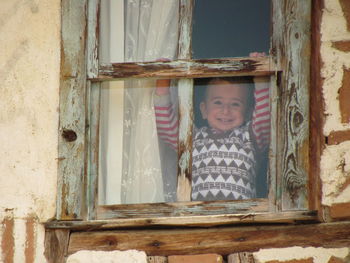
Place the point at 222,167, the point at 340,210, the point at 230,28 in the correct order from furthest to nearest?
→ 1. the point at 230,28
2. the point at 222,167
3. the point at 340,210

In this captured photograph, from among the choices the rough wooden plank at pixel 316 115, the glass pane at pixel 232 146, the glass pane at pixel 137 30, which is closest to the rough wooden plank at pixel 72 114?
the glass pane at pixel 137 30

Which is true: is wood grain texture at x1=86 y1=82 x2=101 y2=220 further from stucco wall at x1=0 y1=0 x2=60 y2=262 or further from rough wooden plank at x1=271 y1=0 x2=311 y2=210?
rough wooden plank at x1=271 y1=0 x2=311 y2=210

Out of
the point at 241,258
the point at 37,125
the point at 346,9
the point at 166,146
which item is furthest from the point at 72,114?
the point at 346,9

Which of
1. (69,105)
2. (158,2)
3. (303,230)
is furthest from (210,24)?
(303,230)

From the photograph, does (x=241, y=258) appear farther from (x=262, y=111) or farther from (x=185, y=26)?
(x=185, y=26)

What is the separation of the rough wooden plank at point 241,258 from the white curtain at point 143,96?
387 millimetres

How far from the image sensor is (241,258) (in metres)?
2.92

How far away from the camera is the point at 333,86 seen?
2.92m

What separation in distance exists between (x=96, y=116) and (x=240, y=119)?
1.92 feet

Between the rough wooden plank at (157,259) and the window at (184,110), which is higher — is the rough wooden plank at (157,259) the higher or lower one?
the lower one

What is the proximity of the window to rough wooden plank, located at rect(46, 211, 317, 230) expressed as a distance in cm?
3

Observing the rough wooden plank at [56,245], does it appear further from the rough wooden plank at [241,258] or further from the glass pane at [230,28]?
the glass pane at [230,28]

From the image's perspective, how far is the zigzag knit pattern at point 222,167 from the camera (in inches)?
121

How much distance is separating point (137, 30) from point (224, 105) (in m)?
0.47
